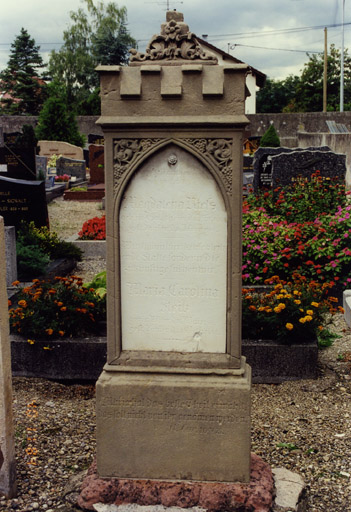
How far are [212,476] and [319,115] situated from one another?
33243 mm

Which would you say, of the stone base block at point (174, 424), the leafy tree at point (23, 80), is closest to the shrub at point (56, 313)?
the stone base block at point (174, 424)

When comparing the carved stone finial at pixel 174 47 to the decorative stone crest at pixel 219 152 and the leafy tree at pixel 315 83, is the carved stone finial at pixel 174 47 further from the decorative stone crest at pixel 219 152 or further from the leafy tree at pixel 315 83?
the leafy tree at pixel 315 83

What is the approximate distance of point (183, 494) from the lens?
3.20 m

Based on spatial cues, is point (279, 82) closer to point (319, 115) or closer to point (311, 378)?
point (319, 115)

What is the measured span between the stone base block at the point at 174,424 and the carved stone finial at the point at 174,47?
168 cm

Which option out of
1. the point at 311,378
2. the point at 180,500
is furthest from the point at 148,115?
the point at 311,378

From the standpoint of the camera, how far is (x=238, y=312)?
3.27 metres

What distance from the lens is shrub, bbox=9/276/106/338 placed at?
5.21 m

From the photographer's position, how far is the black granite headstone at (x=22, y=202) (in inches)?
375

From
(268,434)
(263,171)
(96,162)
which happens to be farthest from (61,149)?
(268,434)

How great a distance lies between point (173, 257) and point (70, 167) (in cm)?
1961

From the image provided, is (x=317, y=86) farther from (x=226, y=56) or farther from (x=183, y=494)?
(x=183, y=494)

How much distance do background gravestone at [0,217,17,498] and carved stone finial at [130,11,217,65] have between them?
1.23 metres

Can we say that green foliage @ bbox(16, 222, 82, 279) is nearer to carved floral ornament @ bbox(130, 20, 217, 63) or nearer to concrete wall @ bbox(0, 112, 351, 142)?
carved floral ornament @ bbox(130, 20, 217, 63)
